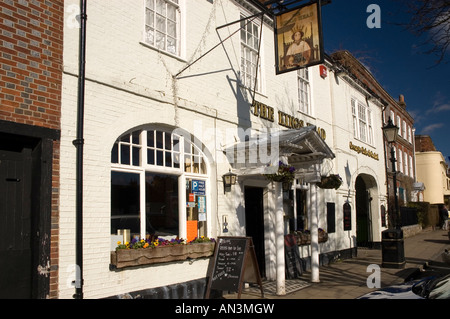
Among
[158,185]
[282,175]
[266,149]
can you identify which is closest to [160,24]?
[158,185]

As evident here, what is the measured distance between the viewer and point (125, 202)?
21.9 ft

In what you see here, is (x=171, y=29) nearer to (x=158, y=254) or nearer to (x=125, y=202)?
(x=125, y=202)

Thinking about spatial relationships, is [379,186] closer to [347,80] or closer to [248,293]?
[347,80]

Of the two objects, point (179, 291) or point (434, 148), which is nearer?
point (179, 291)

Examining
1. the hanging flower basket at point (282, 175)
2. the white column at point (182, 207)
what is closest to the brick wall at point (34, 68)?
the white column at point (182, 207)

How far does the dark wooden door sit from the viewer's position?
5137mm

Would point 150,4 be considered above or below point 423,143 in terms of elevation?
below

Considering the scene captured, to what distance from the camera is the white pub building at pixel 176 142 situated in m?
6.00

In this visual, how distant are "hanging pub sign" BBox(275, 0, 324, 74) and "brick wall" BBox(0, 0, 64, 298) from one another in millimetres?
4717

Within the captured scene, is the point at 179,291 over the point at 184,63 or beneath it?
beneath

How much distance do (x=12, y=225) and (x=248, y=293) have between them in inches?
193

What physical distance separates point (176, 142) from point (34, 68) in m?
3.03

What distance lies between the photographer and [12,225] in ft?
17.2
